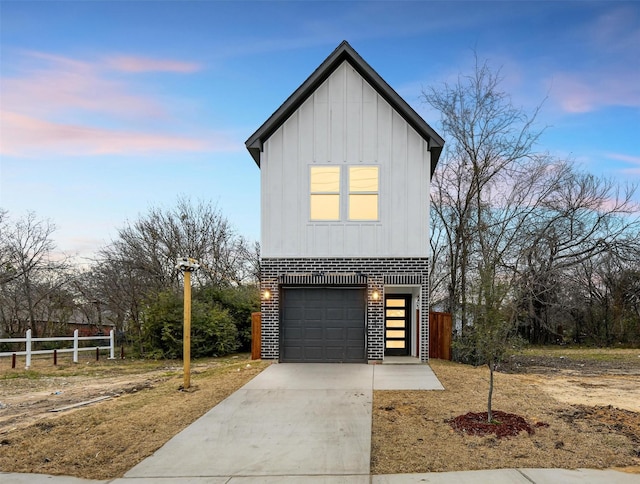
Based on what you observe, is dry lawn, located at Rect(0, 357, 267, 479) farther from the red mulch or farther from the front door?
the front door

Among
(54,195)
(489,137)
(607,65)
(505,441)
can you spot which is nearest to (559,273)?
(489,137)

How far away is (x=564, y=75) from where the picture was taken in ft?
55.0

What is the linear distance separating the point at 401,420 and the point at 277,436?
81.8 inches

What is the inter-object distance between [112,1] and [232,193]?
17261 millimetres

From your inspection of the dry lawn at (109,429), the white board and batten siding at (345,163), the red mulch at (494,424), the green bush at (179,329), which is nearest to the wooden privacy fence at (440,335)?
the white board and batten siding at (345,163)

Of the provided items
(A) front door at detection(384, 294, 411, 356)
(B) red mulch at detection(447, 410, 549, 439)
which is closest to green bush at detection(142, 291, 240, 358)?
(A) front door at detection(384, 294, 411, 356)

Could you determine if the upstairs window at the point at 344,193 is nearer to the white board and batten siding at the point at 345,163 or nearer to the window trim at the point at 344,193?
the window trim at the point at 344,193

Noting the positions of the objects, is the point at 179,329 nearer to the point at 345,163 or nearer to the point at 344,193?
the point at 344,193

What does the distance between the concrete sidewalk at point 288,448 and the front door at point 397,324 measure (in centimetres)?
423

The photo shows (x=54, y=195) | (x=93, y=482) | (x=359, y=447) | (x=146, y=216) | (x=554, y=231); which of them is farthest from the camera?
(x=146, y=216)

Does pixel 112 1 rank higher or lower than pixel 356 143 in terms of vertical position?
higher

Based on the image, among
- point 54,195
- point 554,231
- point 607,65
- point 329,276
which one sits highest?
point 607,65

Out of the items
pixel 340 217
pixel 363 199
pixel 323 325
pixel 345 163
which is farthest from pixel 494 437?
pixel 345 163

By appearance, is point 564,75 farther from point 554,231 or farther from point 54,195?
point 54,195
